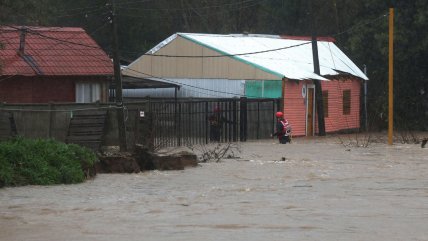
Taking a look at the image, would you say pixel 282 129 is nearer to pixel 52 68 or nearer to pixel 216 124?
pixel 216 124

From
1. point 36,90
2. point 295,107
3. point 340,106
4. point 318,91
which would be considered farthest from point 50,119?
point 340,106

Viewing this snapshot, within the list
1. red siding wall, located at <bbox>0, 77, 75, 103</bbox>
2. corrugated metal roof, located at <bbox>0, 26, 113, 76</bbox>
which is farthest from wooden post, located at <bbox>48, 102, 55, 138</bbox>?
red siding wall, located at <bbox>0, 77, 75, 103</bbox>

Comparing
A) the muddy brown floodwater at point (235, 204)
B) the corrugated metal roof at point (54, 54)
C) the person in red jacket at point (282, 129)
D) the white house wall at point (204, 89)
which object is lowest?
the muddy brown floodwater at point (235, 204)

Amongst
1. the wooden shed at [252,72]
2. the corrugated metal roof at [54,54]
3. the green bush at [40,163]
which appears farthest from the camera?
the wooden shed at [252,72]

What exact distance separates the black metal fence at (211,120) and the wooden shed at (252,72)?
1.43m

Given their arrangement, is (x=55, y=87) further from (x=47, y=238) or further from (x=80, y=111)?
(x=47, y=238)

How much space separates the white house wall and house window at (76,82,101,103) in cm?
686

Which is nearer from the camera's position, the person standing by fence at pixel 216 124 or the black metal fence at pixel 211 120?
the black metal fence at pixel 211 120

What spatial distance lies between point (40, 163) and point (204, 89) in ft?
70.6

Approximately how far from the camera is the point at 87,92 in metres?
35.1

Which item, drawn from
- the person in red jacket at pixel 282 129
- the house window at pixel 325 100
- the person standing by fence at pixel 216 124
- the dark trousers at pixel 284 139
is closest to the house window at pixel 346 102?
the house window at pixel 325 100

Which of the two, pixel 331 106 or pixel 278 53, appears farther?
pixel 331 106

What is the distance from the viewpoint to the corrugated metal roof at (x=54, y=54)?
3319 centimetres

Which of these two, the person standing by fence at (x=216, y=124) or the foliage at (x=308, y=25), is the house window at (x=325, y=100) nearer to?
the foliage at (x=308, y=25)
